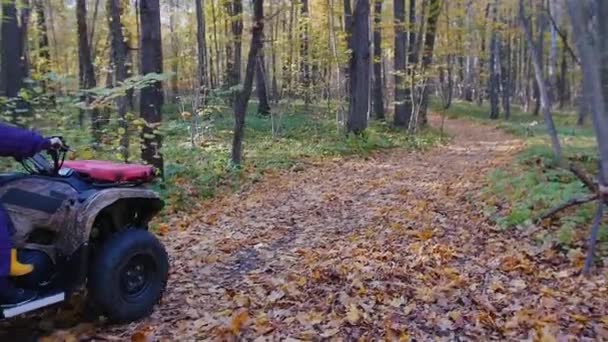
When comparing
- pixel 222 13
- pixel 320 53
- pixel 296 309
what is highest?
pixel 222 13

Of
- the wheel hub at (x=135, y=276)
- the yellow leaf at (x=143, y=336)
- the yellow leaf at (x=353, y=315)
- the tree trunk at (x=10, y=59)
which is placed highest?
the tree trunk at (x=10, y=59)

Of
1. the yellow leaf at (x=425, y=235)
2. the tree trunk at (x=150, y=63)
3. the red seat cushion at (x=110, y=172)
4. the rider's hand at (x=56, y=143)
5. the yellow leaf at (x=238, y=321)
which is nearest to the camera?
the rider's hand at (x=56, y=143)

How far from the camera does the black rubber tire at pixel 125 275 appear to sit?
12.8ft

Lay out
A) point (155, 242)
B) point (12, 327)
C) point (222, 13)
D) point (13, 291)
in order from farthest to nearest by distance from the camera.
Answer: point (222, 13) < point (155, 242) < point (12, 327) < point (13, 291)

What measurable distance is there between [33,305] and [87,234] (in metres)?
0.57

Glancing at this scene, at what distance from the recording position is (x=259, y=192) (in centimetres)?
994

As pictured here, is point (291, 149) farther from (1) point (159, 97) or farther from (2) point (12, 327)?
(2) point (12, 327)

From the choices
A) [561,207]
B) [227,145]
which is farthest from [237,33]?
[561,207]

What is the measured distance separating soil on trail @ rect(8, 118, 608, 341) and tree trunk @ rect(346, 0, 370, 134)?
7.59 metres

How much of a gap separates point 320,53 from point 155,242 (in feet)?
51.5

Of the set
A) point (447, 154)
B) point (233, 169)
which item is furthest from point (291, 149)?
point (447, 154)

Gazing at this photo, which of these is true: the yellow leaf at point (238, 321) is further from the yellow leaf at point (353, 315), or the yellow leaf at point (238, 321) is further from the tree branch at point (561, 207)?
the tree branch at point (561, 207)

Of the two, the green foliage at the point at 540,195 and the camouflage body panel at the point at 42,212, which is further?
the green foliage at the point at 540,195

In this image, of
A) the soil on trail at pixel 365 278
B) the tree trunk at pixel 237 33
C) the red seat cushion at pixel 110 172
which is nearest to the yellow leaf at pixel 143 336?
the soil on trail at pixel 365 278
